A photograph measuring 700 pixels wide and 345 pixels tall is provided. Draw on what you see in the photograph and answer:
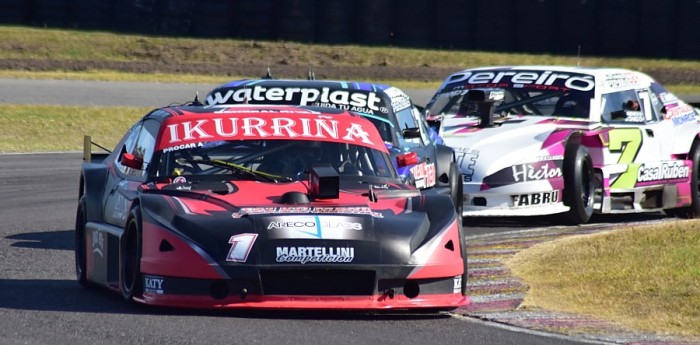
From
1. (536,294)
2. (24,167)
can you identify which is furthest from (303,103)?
(24,167)

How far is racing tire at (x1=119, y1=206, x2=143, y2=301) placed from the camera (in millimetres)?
7004

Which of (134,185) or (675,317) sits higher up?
(134,185)

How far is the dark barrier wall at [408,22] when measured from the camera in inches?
1273

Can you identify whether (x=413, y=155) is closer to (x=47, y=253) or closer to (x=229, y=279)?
(x=47, y=253)

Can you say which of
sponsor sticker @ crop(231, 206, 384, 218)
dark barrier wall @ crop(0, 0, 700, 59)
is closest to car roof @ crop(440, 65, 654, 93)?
sponsor sticker @ crop(231, 206, 384, 218)

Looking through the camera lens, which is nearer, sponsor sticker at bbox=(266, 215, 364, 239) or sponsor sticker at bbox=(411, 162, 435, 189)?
sponsor sticker at bbox=(266, 215, 364, 239)

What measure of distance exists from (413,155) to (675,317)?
290cm

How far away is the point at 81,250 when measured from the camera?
8.30 meters

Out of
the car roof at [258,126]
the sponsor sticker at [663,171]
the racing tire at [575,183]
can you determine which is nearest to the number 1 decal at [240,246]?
the car roof at [258,126]

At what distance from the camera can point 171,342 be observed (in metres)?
6.25

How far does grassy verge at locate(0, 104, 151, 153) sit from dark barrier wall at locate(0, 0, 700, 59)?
8496 millimetres

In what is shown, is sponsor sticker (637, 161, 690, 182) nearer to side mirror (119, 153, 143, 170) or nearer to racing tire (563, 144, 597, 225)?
racing tire (563, 144, 597, 225)

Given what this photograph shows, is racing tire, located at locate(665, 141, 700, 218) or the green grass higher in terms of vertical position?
racing tire, located at locate(665, 141, 700, 218)

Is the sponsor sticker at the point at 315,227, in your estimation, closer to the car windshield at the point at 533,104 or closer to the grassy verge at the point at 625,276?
the grassy verge at the point at 625,276
